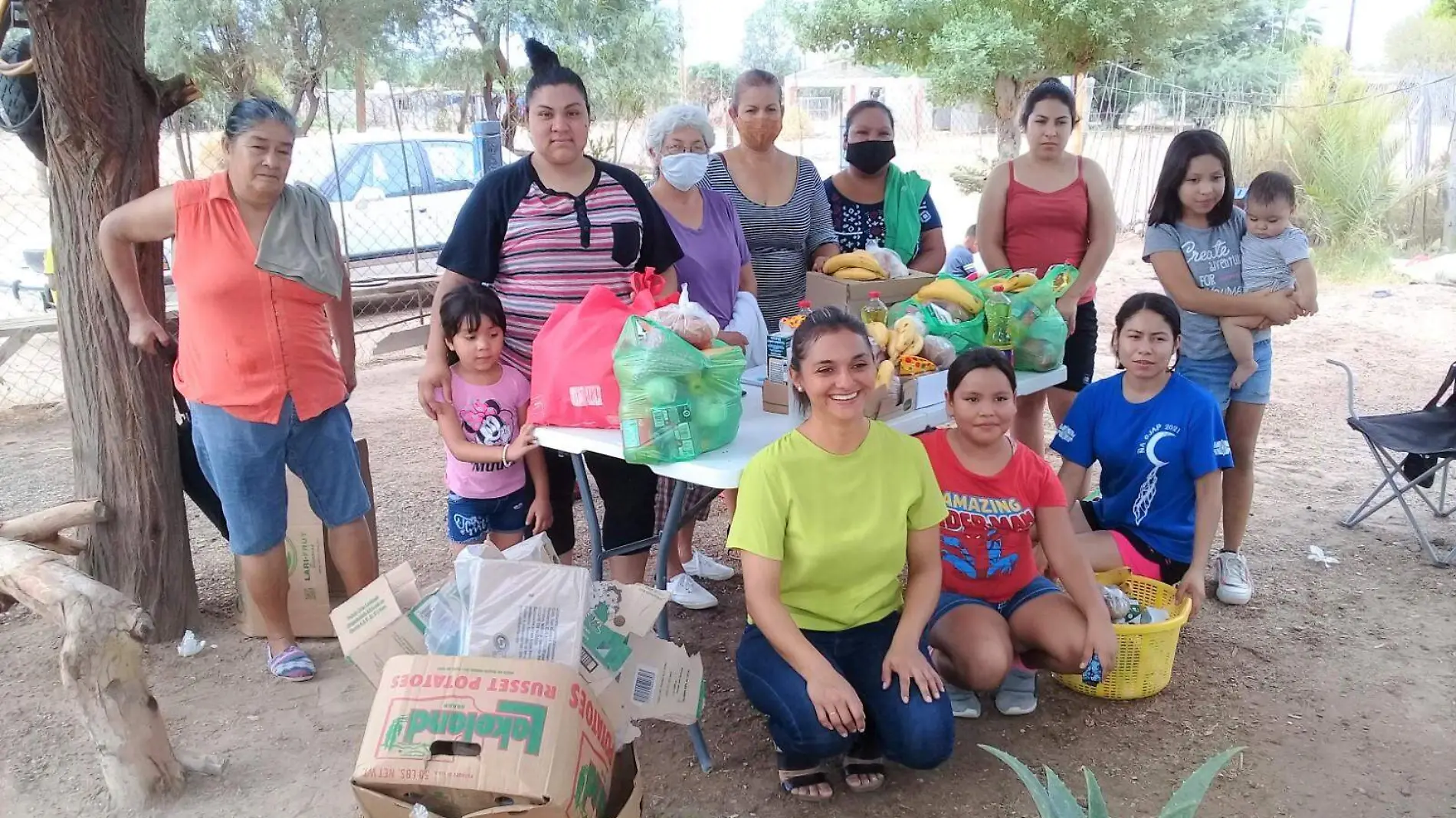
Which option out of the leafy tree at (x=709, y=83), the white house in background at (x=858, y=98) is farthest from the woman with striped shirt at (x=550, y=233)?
the white house in background at (x=858, y=98)

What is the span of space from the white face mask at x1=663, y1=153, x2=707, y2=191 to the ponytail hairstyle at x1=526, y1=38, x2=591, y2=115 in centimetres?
41

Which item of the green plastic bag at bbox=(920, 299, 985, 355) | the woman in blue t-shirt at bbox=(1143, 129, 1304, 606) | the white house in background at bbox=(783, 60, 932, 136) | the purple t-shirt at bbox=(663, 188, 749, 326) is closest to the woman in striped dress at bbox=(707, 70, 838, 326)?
the purple t-shirt at bbox=(663, 188, 749, 326)

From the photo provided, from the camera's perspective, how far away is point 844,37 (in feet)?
42.0

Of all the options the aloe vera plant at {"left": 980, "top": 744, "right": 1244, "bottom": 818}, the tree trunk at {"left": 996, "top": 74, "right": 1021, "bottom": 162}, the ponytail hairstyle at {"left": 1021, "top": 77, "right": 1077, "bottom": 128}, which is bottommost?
the aloe vera plant at {"left": 980, "top": 744, "right": 1244, "bottom": 818}

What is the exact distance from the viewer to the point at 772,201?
380 centimetres

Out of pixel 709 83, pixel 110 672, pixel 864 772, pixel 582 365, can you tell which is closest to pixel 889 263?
pixel 582 365

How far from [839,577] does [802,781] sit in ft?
1.83

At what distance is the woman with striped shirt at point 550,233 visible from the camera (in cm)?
300

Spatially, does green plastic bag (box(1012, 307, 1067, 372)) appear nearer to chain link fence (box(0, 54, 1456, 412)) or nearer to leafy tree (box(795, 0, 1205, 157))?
chain link fence (box(0, 54, 1456, 412))

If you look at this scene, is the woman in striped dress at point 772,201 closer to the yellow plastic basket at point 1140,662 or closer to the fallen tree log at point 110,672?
the yellow plastic basket at point 1140,662

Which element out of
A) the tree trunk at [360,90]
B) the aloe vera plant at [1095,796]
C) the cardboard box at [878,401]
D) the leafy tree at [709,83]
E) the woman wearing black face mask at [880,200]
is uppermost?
the leafy tree at [709,83]

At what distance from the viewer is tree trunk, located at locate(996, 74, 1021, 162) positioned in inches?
476

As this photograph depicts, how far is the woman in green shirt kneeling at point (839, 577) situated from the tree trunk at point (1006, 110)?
10230 mm

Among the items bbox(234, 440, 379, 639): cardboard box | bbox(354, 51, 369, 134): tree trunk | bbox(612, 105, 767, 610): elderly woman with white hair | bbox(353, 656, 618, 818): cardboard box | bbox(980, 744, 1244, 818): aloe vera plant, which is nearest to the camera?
bbox(980, 744, 1244, 818): aloe vera plant
